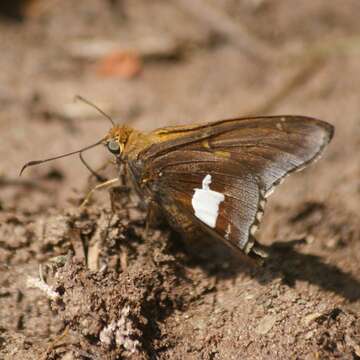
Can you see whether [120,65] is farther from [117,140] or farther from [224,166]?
[224,166]

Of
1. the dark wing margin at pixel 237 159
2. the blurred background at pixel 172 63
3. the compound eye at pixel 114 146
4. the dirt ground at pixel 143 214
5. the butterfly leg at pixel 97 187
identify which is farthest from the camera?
the blurred background at pixel 172 63

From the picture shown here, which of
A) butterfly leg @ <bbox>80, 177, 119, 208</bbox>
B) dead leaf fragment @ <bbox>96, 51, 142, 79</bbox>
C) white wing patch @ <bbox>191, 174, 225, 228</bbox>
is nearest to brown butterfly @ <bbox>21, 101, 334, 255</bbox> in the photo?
white wing patch @ <bbox>191, 174, 225, 228</bbox>

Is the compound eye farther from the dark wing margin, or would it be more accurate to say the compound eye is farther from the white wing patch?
the white wing patch

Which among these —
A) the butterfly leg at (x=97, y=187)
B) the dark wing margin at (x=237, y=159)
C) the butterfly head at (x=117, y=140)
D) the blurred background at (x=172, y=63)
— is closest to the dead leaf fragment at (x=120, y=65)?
the blurred background at (x=172, y=63)

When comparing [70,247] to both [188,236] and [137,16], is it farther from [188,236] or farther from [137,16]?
[137,16]

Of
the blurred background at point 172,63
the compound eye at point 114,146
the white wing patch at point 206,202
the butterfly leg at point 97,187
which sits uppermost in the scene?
the blurred background at point 172,63

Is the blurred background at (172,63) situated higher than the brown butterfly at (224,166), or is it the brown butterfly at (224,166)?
the blurred background at (172,63)

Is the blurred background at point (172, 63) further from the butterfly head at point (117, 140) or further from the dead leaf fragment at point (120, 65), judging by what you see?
the butterfly head at point (117, 140)

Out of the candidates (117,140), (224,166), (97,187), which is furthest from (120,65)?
(224,166)

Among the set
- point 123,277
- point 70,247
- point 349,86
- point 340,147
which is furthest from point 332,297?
point 349,86
